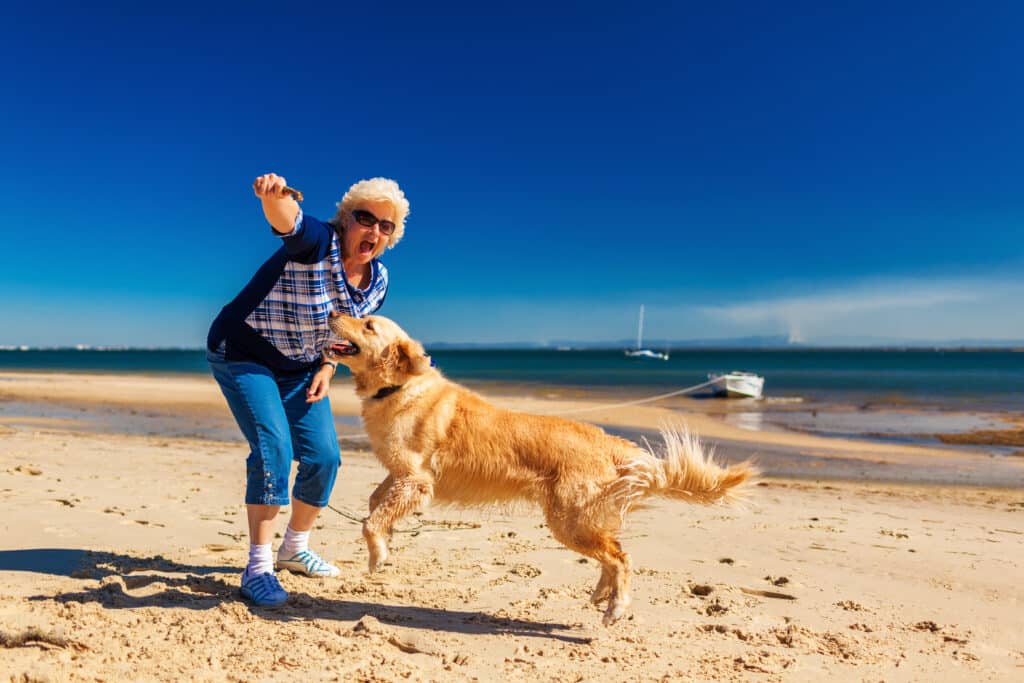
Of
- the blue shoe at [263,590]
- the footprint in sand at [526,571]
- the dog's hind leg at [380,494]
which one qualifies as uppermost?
the dog's hind leg at [380,494]

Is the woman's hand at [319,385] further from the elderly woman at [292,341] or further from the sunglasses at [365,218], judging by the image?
the sunglasses at [365,218]

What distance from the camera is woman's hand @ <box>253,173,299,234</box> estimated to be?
3.34m

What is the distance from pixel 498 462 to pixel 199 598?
197 centimetres

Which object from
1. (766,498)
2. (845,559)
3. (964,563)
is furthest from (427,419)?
(766,498)

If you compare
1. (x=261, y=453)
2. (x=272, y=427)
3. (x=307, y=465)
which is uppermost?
(x=272, y=427)

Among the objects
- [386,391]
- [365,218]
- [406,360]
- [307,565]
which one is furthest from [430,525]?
[365,218]

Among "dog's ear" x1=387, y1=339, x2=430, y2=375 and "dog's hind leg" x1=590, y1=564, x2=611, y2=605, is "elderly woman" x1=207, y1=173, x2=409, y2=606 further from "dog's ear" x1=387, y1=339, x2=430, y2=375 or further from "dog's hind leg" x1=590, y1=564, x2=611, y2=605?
"dog's hind leg" x1=590, y1=564, x2=611, y2=605

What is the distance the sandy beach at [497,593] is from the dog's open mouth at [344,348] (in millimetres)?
1384

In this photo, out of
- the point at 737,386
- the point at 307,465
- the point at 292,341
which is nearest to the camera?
the point at 292,341

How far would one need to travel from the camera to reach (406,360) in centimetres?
408

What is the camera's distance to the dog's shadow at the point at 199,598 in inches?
147

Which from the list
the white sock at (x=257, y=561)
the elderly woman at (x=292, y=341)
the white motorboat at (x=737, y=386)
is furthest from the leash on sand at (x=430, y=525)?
the white motorboat at (x=737, y=386)

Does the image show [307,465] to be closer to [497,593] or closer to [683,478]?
[497,593]

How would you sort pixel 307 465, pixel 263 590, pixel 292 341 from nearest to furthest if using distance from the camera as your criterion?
pixel 263 590 < pixel 292 341 < pixel 307 465
